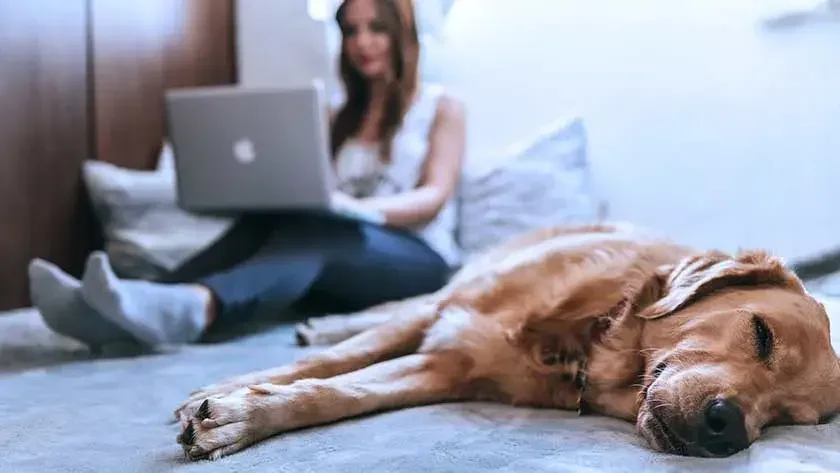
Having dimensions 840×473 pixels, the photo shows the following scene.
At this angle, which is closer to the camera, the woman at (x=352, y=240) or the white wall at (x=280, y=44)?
the woman at (x=352, y=240)

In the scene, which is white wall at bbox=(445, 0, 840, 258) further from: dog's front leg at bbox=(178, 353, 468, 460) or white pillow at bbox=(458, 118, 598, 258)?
dog's front leg at bbox=(178, 353, 468, 460)

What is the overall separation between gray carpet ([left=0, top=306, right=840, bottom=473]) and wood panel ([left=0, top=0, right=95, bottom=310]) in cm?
128

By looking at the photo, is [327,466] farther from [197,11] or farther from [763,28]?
[197,11]

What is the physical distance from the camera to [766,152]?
2727 millimetres

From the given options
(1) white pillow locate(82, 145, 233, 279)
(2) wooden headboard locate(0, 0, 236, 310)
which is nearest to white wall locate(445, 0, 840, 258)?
(1) white pillow locate(82, 145, 233, 279)

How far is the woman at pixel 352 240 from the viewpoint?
1737mm

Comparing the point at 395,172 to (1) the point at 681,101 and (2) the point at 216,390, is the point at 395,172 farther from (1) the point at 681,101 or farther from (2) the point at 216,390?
(2) the point at 216,390

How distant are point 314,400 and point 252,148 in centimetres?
107

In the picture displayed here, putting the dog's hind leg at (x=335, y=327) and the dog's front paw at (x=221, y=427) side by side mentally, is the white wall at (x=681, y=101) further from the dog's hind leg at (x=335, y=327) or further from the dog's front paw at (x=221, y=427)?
the dog's front paw at (x=221, y=427)

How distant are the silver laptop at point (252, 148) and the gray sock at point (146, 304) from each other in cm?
35

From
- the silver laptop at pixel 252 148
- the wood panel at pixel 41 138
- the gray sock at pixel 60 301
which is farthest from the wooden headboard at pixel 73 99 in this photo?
the gray sock at pixel 60 301

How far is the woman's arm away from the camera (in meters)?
2.59

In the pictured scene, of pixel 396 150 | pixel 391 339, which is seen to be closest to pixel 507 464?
pixel 391 339

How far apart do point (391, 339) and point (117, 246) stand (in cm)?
164
